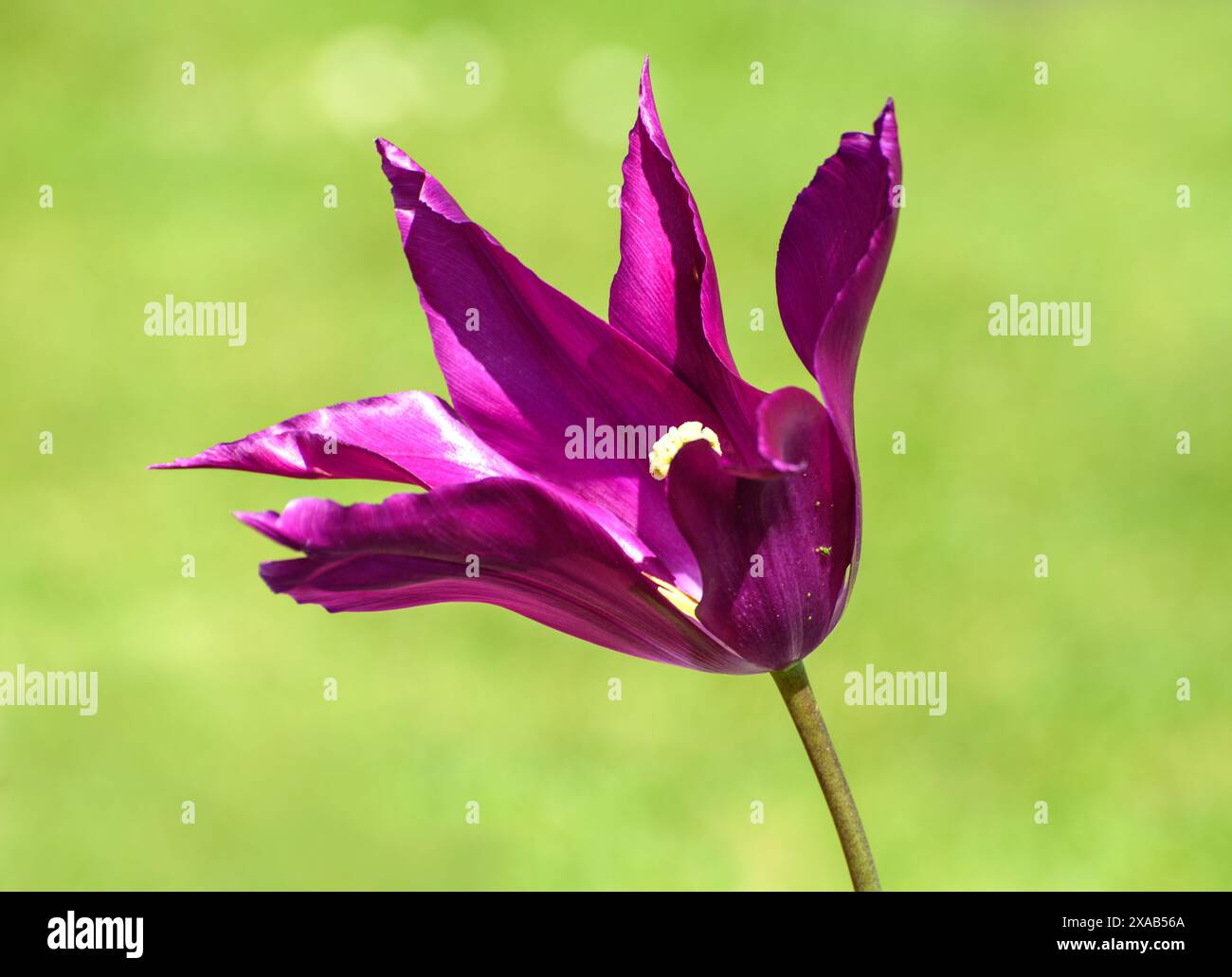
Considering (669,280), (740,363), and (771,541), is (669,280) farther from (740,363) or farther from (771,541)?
(740,363)

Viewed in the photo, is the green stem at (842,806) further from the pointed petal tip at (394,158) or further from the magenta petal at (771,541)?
the pointed petal tip at (394,158)

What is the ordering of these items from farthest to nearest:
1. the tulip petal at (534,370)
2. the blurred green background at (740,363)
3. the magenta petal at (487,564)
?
the blurred green background at (740,363) < the tulip petal at (534,370) < the magenta petal at (487,564)

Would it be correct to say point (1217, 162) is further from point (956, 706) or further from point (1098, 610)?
point (956, 706)

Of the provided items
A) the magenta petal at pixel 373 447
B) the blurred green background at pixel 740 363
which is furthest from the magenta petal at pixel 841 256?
the blurred green background at pixel 740 363

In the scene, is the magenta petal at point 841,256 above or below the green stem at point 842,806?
above

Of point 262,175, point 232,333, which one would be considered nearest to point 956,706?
point 232,333

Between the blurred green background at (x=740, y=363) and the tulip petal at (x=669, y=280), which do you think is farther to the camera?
the blurred green background at (x=740, y=363)

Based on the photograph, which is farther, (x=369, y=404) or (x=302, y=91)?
(x=302, y=91)

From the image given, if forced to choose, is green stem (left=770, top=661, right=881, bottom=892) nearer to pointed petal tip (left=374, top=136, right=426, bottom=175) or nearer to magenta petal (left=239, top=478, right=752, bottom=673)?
magenta petal (left=239, top=478, right=752, bottom=673)
